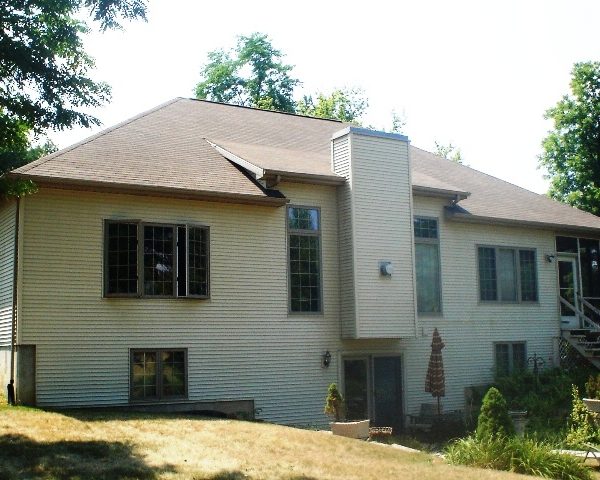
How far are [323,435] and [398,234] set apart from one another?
635 centimetres

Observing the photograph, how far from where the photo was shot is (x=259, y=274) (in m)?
17.5

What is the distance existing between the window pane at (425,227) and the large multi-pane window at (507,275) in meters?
1.79

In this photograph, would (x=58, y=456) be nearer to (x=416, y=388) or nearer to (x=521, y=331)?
(x=416, y=388)

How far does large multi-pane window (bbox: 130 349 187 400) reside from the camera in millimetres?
15805

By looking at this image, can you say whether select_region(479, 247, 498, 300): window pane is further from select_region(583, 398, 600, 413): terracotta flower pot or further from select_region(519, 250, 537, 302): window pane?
select_region(583, 398, 600, 413): terracotta flower pot

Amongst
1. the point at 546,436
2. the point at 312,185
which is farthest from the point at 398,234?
the point at 546,436

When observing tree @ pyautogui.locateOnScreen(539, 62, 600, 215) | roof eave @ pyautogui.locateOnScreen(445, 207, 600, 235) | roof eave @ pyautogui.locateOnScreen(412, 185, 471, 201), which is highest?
tree @ pyautogui.locateOnScreen(539, 62, 600, 215)

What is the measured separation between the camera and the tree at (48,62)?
43.4 feet

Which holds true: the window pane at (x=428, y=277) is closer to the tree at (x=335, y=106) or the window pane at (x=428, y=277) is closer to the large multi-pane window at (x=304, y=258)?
the large multi-pane window at (x=304, y=258)

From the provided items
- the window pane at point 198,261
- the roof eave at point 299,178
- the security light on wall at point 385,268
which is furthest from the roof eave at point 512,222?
the window pane at point 198,261

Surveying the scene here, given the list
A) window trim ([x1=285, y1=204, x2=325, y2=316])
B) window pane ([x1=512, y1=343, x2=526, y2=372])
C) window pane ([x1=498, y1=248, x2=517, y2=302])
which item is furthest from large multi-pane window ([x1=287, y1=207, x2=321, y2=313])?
window pane ([x1=512, y1=343, x2=526, y2=372])

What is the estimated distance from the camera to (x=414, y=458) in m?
12.5

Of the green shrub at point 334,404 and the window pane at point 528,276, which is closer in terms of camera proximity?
the green shrub at point 334,404

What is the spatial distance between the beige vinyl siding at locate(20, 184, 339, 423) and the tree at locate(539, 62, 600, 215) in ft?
67.9
